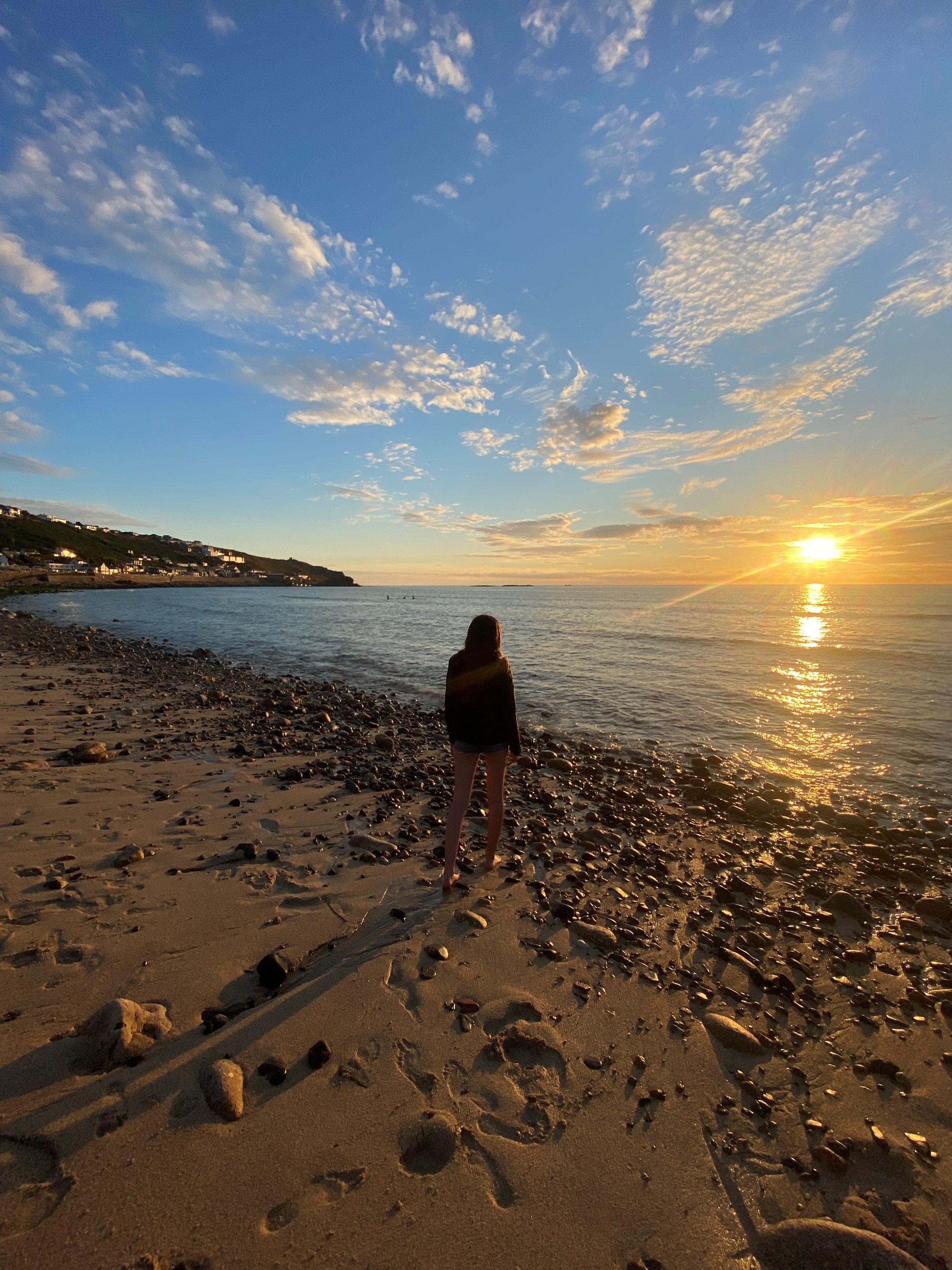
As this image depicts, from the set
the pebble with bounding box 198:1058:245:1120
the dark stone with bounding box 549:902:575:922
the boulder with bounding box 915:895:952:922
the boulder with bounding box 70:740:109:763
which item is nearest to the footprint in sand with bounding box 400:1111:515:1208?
the pebble with bounding box 198:1058:245:1120

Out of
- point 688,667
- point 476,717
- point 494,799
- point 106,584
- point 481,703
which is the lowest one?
point 106,584

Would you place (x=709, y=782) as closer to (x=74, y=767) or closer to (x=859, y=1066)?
(x=859, y=1066)

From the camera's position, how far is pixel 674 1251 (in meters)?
2.96

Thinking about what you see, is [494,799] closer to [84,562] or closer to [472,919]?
[472,919]

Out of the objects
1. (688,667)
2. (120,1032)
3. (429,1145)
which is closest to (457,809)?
(429,1145)

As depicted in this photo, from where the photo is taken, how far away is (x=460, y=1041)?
14.2ft

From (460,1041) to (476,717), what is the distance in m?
3.26

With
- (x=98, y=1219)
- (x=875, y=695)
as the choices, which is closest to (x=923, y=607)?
(x=875, y=695)

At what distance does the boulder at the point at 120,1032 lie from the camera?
3.88 metres

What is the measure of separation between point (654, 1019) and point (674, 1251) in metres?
1.83

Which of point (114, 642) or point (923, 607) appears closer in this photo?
point (114, 642)

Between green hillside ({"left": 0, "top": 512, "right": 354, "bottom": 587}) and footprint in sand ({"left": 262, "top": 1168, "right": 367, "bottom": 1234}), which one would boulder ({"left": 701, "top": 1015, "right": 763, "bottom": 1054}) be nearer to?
footprint in sand ({"left": 262, "top": 1168, "right": 367, "bottom": 1234})

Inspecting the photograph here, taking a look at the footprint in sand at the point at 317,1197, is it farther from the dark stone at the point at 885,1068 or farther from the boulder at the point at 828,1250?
the dark stone at the point at 885,1068

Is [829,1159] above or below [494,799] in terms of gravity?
below
